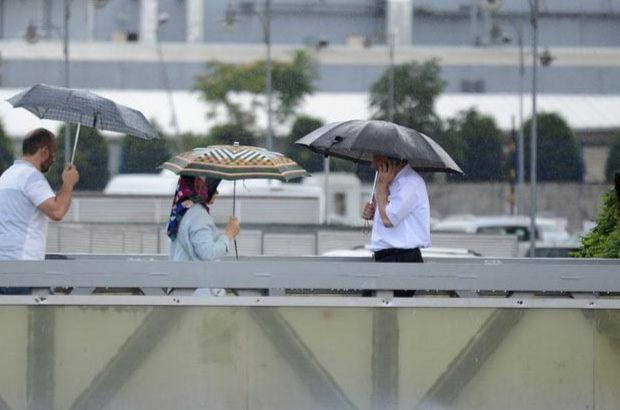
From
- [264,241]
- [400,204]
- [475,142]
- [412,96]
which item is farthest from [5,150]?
[400,204]

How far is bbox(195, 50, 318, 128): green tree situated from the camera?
6425 cm

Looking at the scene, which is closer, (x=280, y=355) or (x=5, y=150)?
(x=280, y=355)

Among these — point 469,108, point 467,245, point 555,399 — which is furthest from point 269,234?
point 469,108

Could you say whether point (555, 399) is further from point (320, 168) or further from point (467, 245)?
point (320, 168)

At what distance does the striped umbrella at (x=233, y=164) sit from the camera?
27.6ft

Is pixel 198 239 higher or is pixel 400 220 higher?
pixel 400 220

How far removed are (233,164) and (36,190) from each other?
119cm

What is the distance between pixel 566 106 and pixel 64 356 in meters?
59.7

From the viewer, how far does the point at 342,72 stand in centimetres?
7481

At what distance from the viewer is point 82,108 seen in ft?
29.1

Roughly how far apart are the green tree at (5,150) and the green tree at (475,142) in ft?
55.0

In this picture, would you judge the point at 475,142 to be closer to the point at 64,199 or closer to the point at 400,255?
the point at 400,255

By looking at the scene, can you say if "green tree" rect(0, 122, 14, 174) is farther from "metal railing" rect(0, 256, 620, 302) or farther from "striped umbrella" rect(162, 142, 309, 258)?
"metal railing" rect(0, 256, 620, 302)

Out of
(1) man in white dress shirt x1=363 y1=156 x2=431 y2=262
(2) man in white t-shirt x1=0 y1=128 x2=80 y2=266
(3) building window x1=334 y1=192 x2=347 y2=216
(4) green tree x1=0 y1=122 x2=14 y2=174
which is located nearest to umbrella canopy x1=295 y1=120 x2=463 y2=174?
(1) man in white dress shirt x1=363 y1=156 x2=431 y2=262
